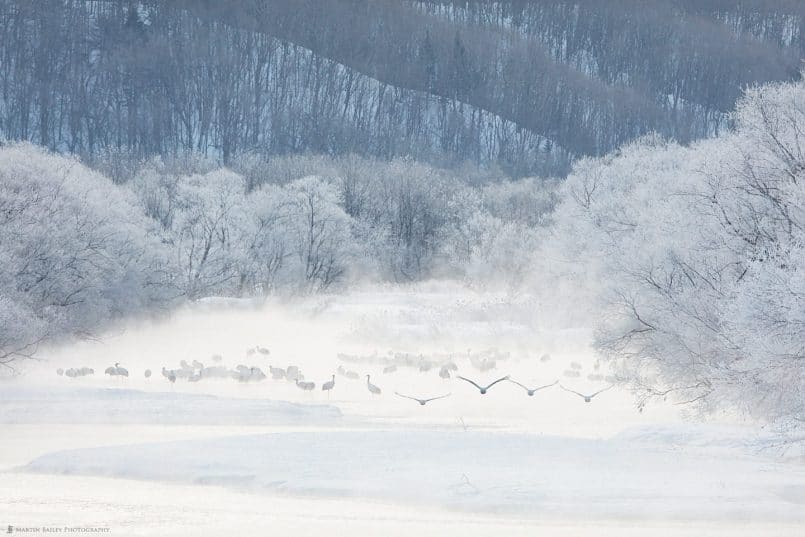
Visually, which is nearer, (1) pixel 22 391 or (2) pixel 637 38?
(1) pixel 22 391

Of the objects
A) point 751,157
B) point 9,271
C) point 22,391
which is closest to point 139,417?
point 22,391

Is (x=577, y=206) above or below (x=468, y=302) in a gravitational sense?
above

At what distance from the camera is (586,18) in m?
197

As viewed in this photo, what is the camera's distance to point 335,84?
150625 millimetres

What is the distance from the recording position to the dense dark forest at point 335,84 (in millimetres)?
137125

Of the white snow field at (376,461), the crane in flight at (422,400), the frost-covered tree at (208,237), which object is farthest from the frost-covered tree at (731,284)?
the frost-covered tree at (208,237)

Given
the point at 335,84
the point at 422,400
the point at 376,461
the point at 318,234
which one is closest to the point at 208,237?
the point at 318,234

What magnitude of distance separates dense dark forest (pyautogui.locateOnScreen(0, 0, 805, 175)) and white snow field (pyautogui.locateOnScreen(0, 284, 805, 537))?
275 feet

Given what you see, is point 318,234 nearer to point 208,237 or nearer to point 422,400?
point 208,237

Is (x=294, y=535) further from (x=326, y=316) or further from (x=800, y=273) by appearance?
(x=326, y=316)

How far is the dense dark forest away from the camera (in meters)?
137

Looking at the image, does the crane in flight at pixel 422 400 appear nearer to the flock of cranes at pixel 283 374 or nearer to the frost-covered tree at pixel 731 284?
the flock of cranes at pixel 283 374

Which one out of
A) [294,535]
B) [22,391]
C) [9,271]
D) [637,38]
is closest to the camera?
[294,535]

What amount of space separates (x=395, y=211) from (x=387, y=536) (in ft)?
252
